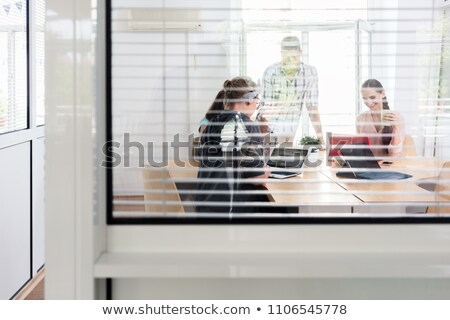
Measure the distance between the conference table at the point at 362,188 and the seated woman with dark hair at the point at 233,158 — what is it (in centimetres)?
4

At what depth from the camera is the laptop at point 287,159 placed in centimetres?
152

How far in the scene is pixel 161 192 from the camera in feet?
4.83

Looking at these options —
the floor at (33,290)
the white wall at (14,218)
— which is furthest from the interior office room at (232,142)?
the floor at (33,290)

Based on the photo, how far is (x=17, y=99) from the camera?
3.90 meters

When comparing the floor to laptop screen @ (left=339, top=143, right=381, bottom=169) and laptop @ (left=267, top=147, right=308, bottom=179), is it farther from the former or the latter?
laptop screen @ (left=339, top=143, right=381, bottom=169)

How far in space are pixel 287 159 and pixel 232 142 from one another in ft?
0.45

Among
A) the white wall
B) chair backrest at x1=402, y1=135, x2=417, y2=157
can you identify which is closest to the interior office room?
chair backrest at x1=402, y1=135, x2=417, y2=157

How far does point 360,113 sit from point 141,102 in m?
0.50

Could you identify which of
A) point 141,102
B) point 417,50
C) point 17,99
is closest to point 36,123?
point 17,99

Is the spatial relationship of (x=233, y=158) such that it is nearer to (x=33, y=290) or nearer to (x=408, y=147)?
(x=408, y=147)

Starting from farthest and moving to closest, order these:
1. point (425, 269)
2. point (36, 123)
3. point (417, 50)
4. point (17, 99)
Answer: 1. point (36, 123)
2. point (17, 99)
3. point (417, 50)
4. point (425, 269)
